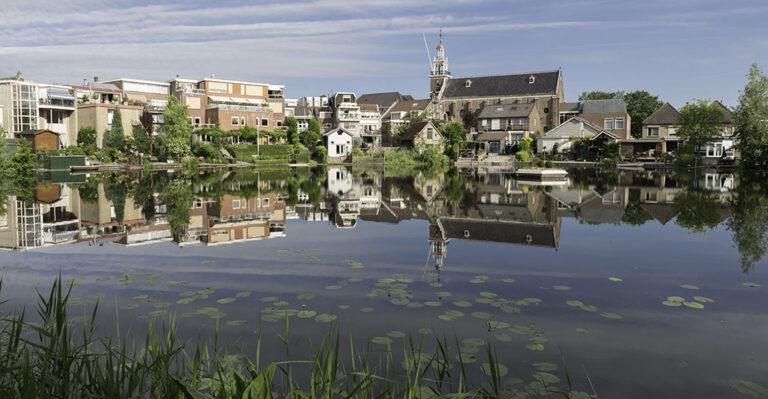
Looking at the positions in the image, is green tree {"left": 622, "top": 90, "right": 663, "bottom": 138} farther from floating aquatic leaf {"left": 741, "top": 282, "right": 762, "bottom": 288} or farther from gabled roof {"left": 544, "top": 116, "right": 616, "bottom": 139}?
floating aquatic leaf {"left": 741, "top": 282, "right": 762, "bottom": 288}

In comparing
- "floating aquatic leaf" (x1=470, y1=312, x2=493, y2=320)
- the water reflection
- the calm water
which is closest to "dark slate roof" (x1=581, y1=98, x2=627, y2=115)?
the water reflection

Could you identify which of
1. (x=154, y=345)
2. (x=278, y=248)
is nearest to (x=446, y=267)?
(x=278, y=248)

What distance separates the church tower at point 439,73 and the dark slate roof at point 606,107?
22228mm

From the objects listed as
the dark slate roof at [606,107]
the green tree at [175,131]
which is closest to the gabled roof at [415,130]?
the dark slate roof at [606,107]

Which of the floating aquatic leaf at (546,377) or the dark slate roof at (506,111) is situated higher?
the dark slate roof at (506,111)

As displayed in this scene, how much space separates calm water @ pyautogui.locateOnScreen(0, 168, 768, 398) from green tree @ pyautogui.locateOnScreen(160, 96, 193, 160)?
108 ft

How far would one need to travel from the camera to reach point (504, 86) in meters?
82.3

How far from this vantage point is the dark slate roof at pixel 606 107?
71.6 meters

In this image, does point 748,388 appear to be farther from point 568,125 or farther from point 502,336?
point 568,125

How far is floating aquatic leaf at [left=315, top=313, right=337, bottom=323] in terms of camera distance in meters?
7.36

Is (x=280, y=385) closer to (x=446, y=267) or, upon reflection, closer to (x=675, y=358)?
(x=675, y=358)

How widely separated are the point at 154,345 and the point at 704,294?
810 centimetres

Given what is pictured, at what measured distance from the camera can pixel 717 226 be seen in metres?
16.3

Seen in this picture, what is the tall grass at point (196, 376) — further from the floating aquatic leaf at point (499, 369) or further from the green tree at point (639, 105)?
the green tree at point (639, 105)
